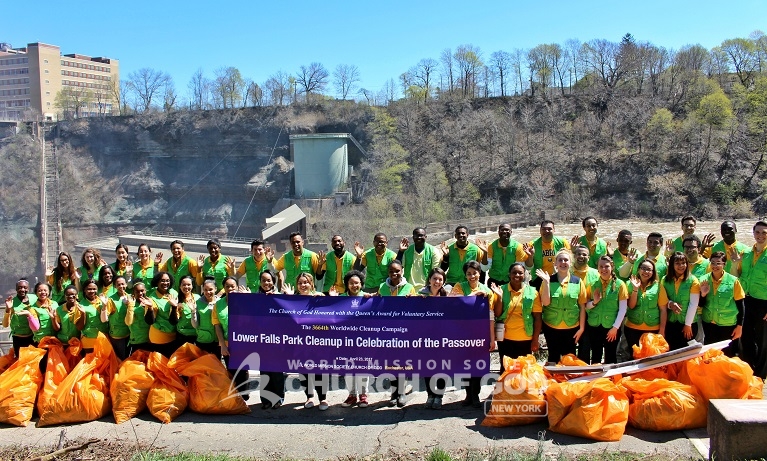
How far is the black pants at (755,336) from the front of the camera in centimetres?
614

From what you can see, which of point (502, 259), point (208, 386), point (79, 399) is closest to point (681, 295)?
point (502, 259)

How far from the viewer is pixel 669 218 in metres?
40.7

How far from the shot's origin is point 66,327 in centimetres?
643

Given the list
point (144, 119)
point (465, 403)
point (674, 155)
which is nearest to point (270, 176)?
point (144, 119)

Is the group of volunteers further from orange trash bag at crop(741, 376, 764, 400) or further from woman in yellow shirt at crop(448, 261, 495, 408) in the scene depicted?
orange trash bag at crop(741, 376, 764, 400)

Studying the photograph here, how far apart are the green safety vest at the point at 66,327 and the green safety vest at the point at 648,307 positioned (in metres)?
5.86

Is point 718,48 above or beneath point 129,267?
above

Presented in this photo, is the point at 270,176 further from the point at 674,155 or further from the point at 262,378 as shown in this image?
the point at 262,378

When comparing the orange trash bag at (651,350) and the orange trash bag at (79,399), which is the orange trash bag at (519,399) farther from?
the orange trash bag at (79,399)

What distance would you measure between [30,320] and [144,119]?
69.3 metres

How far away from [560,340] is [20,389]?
5404 mm

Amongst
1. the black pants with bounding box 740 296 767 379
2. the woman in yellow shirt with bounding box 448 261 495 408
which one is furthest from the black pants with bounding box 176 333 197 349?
the black pants with bounding box 740 296 767 379

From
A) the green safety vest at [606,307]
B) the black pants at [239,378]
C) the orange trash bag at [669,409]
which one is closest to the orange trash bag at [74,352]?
the black pants at [239,378]

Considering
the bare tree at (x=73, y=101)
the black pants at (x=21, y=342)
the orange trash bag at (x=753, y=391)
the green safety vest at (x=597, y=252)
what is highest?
the bare tree at (x=73, y=101)
